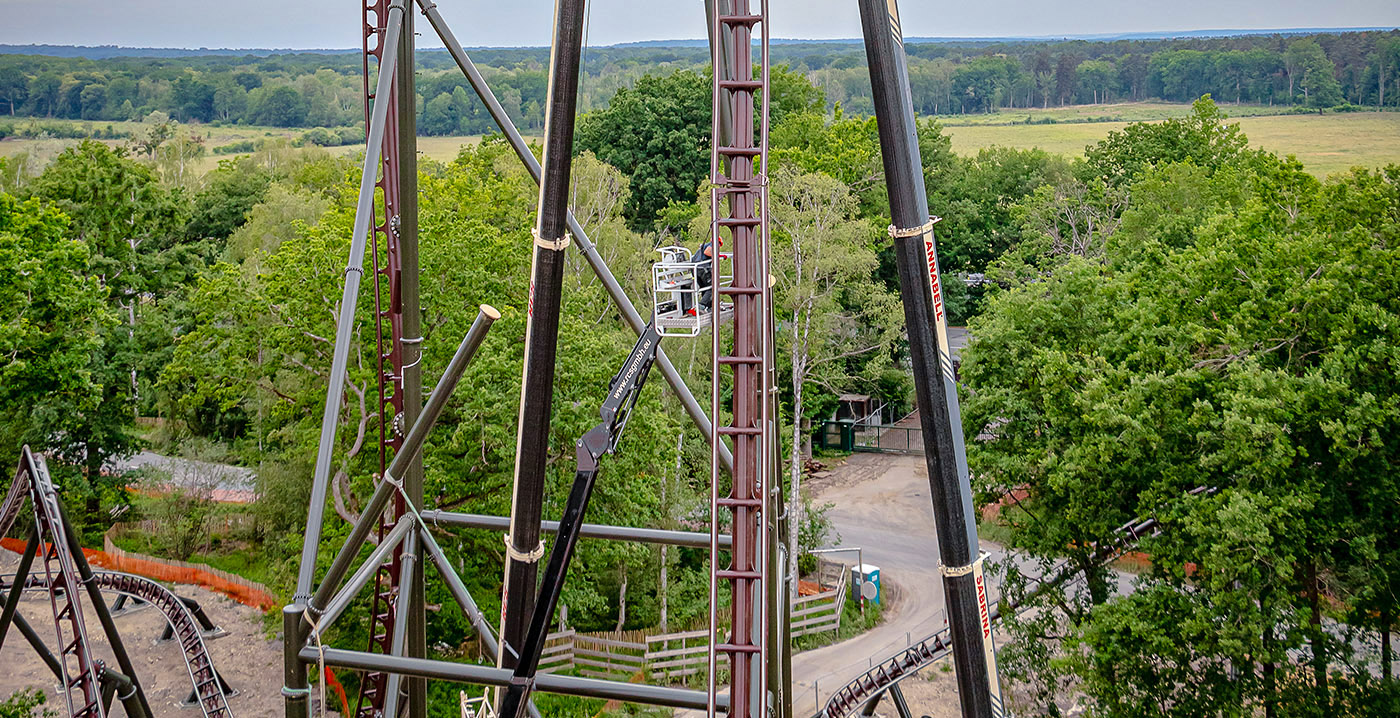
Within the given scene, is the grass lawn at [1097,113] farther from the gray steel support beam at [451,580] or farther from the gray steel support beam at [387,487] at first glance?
the gray steel support beam at [387,487]

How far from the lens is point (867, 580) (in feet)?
84.2

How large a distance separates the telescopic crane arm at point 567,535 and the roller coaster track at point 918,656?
12.2 metres

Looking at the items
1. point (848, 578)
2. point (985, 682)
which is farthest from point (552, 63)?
point (848, 578)

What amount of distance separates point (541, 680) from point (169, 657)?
59.6 ft

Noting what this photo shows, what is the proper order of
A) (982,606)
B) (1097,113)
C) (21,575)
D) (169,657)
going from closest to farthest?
(982,606)
(21,575)
(169,657)
(1097,113)

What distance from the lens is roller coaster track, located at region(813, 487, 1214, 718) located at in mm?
19016

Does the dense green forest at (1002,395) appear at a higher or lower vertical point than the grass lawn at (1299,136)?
lower

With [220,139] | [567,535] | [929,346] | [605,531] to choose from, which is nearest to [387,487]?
[605,531]

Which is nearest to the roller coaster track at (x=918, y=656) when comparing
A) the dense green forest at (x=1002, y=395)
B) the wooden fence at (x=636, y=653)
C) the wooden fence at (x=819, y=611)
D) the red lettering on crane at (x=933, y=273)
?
the dense green forest at (x=1002, y=395)

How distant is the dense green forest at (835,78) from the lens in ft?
193

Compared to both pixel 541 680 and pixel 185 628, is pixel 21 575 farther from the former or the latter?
pixel 185 628

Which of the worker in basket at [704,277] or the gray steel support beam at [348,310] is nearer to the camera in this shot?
the worker in basket at [704,277]

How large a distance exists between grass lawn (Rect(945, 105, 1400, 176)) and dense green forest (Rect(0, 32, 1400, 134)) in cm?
285

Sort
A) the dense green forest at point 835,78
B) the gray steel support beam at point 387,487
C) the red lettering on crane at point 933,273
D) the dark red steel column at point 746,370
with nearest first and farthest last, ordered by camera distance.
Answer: the red lettering on crane at point 933,273, the dark red steel column at point 746,370, the gray steel support beam at point 387,487, the dense green forest at point 835,78
